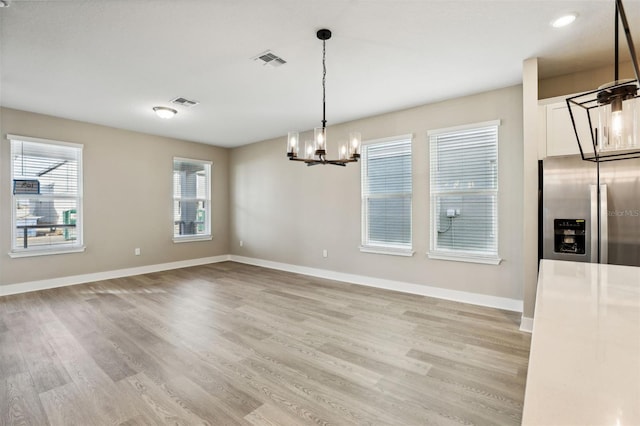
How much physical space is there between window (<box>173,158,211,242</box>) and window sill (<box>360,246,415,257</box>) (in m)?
4.04

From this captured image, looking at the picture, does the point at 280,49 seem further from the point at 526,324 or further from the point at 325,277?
the point at 325,277

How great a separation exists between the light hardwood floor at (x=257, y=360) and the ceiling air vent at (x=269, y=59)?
9.46ft

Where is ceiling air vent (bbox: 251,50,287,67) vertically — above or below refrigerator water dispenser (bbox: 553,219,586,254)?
above

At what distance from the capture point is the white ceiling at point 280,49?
239 centimetres

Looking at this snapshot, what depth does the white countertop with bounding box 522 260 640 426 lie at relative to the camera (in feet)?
1.93

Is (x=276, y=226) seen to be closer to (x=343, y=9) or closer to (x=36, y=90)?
(x=36, y=90)

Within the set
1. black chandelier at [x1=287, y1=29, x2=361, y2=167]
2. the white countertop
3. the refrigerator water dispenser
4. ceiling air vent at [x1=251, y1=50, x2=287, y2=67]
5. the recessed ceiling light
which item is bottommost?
the white countertop

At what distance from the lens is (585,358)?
2.62ft

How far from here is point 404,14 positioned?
2.45 meters

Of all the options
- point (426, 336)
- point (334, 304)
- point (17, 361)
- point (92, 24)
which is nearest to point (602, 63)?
point (426, 336)

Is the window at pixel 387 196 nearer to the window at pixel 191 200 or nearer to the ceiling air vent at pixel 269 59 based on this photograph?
the ceiling air vent at pixel 269 59

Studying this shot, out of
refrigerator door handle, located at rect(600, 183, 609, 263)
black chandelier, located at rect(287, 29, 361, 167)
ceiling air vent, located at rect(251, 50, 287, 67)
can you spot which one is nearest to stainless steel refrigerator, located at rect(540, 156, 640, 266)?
refrigerator door handle, located at rect(600, 183, 609, 263)

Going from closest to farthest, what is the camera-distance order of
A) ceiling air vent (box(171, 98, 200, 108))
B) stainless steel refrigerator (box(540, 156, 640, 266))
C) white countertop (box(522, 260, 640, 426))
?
white countertop (box(522, 260, 640, 426))
stainless steel refrigerator (box(540, 156, 640, 266))
ceiling air vent (box(171, 98, 200, 108))

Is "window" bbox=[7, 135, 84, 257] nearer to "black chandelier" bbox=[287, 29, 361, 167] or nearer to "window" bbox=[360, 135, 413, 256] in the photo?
"black chandelier" bbox=[287, 29, 361, 167]
